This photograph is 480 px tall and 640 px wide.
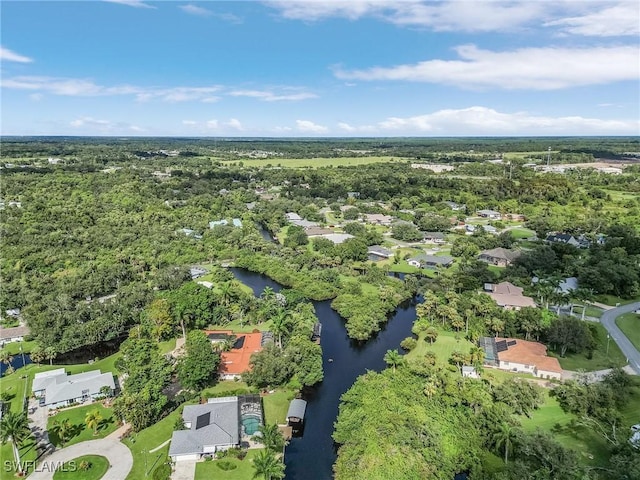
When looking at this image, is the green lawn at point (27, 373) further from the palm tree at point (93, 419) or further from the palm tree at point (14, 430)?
A: the palm tree at point (93, 419)

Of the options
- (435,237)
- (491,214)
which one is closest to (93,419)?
(435,237)

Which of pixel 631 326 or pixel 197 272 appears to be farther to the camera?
pixel 197 272

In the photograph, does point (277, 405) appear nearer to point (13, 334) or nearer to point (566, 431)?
point (566, 431)

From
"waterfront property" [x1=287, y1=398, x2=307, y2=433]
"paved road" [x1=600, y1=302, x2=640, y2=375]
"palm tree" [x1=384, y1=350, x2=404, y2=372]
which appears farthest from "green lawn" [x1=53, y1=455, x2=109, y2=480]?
"paved road" [x1=600, y1=302, x2=640, y2=375]

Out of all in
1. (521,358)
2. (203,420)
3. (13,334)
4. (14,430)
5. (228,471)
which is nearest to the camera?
(14,430)

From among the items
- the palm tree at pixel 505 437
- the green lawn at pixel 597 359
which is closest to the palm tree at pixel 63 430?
the palm tree at pixel 505 437

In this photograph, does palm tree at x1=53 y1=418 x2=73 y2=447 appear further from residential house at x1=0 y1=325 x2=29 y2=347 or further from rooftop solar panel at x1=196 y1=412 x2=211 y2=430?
residential house at x1=0 y1=325 x2=29 y2=347

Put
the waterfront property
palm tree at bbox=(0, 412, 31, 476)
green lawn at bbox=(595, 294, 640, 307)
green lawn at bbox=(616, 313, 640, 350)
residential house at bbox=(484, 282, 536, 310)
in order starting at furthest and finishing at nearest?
green lawn at bbox=(595, 294, 640, 307), residential house at bbox=(484, 282, 536, 310), green lawn at bbox=(616, 313, 640, 350), the waterfront property, palm tree at bbox=(0, 412, 31, 476)
